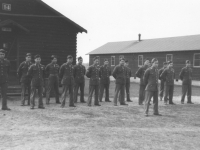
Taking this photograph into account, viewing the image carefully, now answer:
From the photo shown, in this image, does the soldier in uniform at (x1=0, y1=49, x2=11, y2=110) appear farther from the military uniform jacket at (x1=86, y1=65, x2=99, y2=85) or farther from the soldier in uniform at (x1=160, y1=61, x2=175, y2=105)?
the soldier in uniform at (x1=160, y1=61, x2=175, y2=105)

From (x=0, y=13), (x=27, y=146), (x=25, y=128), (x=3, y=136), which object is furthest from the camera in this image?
(x=0, y=13)

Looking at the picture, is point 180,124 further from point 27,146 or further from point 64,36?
point 64,36

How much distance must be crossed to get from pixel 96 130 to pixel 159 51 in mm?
25730

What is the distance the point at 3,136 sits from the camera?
21.3ft

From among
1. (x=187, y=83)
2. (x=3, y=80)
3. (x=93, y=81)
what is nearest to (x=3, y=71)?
(x=3, y=80)

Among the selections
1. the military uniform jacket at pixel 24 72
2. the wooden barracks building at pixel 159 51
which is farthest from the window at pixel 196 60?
the military uniform jacket at pixel 24 72

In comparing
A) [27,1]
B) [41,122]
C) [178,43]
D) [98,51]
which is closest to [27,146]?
[41,122]

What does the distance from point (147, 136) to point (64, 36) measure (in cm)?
1276

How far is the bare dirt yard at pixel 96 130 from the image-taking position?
5.89 m

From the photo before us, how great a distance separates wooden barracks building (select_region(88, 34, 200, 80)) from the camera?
1127 inches

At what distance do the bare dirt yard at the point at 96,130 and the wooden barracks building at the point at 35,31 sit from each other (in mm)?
7585

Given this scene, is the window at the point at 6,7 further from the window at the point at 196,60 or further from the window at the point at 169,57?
the window at the point at 169,57

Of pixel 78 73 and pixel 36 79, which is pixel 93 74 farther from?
pixel 36 79

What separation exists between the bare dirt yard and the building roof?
2071 centimetres
